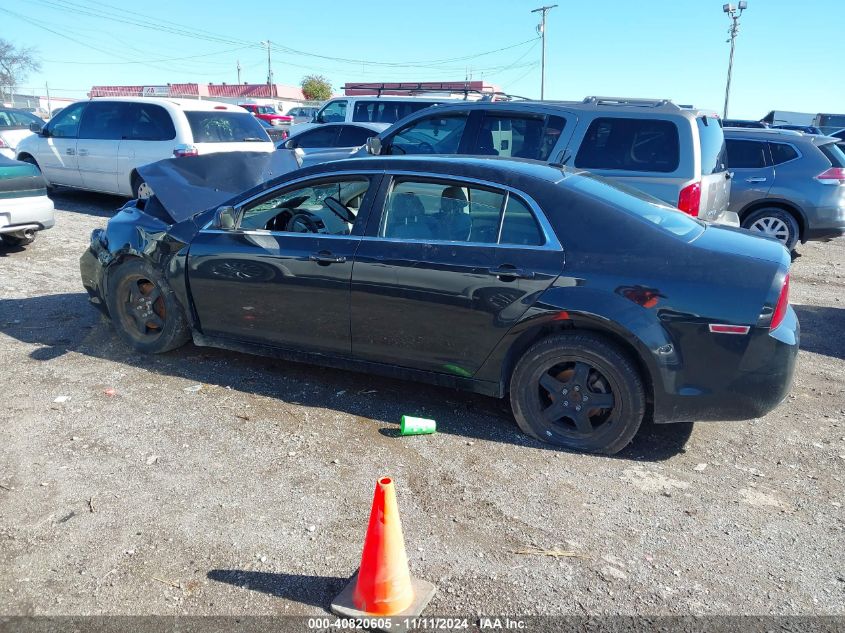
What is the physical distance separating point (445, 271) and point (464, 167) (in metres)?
0.70

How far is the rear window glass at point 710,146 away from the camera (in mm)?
6750

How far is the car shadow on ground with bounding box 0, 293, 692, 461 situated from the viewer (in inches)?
170

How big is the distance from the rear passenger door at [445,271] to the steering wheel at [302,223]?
689 millimetres

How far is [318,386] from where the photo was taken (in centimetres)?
493

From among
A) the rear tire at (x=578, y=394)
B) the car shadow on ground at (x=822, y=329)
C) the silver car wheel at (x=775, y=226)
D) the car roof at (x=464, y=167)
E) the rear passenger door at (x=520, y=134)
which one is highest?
the rear passenger door at (x=520, y=134)

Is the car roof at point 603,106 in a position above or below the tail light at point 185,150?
above

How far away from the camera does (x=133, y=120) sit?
35.0ft

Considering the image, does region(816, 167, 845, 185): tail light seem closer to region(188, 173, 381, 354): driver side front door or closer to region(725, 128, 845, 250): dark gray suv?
region(725, 128, 845, 250): dark gray suv

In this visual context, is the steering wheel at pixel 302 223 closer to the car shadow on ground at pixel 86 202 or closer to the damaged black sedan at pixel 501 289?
the damaged black sedan at pixel 501 289

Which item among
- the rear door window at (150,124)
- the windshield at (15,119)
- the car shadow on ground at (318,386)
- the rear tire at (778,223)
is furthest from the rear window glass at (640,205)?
the windshield at (15,119)

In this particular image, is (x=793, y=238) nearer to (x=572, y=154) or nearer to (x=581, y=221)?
(x=572, y=154)

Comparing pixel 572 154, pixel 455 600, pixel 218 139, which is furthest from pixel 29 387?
pixel 218 139

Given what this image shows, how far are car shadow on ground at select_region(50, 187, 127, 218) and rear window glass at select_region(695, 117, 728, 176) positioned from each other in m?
8.97

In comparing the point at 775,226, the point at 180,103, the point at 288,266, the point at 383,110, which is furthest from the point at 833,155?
the point at 180,103
